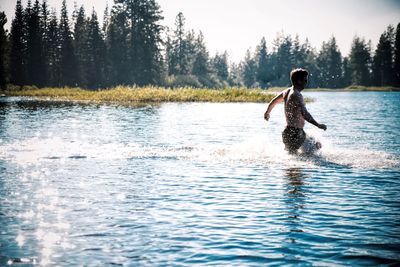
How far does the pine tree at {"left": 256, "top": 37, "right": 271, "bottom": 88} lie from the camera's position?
15788 cm

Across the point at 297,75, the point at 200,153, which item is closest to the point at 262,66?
the point at 200,153

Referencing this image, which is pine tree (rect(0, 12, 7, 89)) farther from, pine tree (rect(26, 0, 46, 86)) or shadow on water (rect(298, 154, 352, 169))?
shadow on water (rect(298, 154, 352, 169))

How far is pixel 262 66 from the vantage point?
533 feet

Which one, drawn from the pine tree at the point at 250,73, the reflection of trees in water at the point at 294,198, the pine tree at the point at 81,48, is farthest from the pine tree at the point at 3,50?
the pine tree at the point at 250,73

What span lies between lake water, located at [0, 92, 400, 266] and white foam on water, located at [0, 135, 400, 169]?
0.05 metres

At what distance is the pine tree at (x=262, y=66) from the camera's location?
518 ft

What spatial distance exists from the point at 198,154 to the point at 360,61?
133 m

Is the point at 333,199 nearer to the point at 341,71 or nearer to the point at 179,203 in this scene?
the point at 179,203

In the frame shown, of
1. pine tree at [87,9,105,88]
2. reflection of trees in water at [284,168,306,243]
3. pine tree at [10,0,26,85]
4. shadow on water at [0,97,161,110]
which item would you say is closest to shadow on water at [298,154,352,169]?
reflection of trees in water at [284,168,306,243]

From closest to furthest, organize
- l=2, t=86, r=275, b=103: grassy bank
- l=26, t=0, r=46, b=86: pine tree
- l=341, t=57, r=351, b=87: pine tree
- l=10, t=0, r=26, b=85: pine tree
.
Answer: l=2, t=86, r=275, b=103: grassy bank, l=10, t=0, r=26, b=85: pine tree, l=26, t=0, r=46, b=86: pine tree, l=341, t=57, r=351, b=87: pine tree

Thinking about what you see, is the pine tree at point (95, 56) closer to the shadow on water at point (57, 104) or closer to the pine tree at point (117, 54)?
the pine tree at point (117, 54)

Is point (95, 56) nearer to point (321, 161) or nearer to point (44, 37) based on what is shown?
point (44, 37)

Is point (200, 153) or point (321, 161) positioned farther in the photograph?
point (200, 153)

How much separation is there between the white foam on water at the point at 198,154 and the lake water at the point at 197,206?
5 cm
